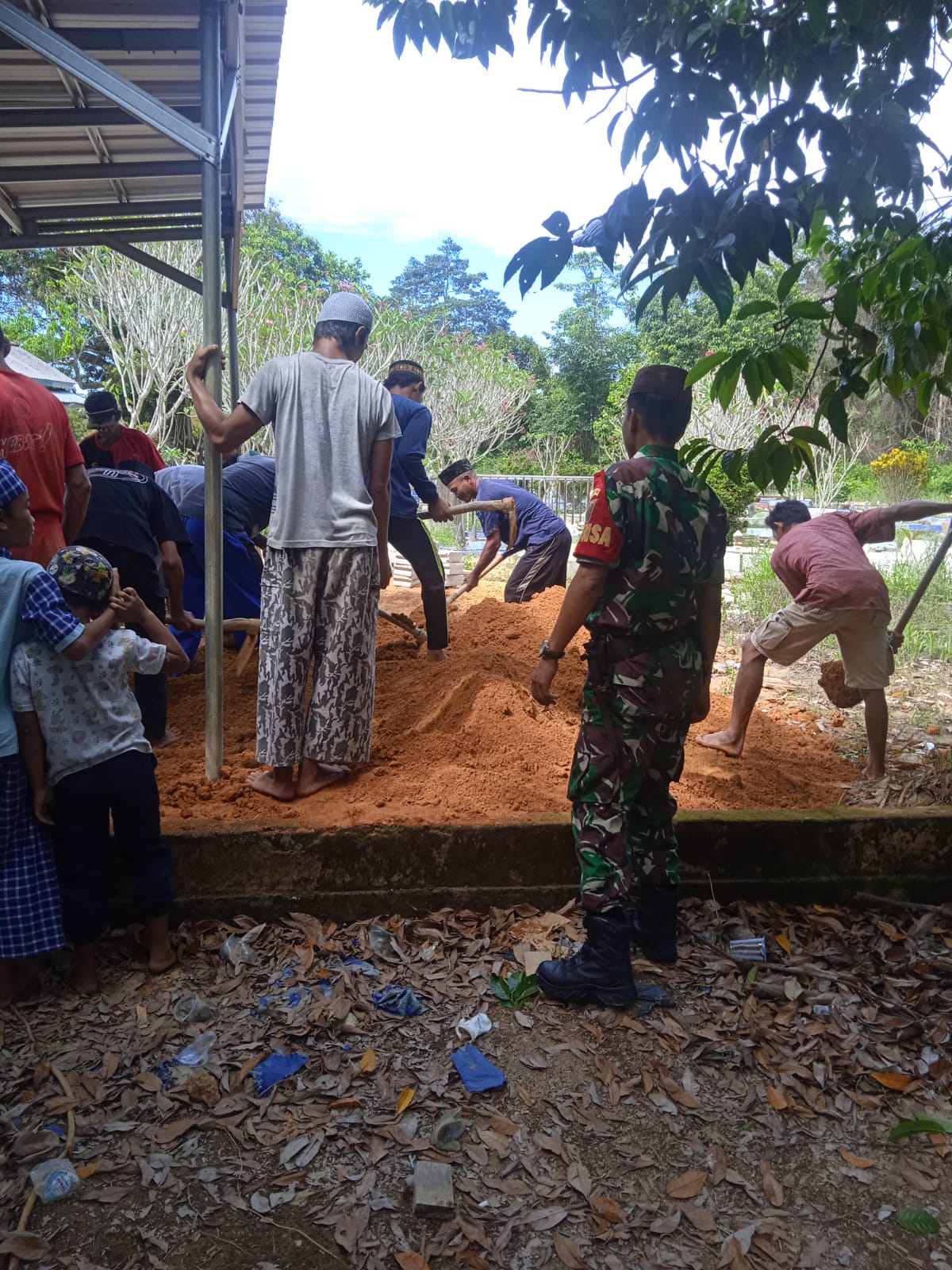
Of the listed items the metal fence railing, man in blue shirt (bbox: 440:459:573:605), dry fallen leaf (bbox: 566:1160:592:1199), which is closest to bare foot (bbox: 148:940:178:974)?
dry fallen leaf (bbox: 566:1160:592:1199)

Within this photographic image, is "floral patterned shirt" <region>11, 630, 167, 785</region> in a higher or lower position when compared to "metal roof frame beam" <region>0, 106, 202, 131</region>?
lower

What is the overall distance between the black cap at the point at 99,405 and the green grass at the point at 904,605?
575 cm

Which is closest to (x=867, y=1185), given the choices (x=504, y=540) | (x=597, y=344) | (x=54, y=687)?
(x=54, y=687)

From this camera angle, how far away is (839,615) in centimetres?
441

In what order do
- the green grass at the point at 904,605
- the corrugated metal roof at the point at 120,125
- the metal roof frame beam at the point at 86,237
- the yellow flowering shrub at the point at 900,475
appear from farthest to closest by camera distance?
the yellow flowering shrub at the point at 900,475, the green grass at the point at 904,605, the metal roof frame beam at the point at 86,237, the corrugated metal roof at the point at 120,125

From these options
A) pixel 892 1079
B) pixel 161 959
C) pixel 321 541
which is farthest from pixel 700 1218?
pixel 321 541

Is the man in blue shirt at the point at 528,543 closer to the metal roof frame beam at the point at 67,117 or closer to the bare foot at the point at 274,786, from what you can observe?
the metal roof frame beam at the point at 67,117

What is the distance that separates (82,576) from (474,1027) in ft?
5.84

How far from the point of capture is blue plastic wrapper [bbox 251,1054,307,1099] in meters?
2.46

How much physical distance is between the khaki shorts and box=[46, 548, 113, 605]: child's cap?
3087 mm

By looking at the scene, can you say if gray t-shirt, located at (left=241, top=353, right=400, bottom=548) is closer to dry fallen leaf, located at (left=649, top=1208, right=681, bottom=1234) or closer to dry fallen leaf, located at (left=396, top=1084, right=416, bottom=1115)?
dry fallen leaf, located at (left=396, top=1084, right=416, bottom=1115)

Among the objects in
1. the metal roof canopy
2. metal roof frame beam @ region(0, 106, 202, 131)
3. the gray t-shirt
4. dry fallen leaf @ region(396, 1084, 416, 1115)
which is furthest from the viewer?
metal roof frame beam @ region(0, 106, 202, 131)

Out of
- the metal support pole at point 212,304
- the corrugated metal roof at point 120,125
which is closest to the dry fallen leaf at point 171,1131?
the metal support pole at point 212,304

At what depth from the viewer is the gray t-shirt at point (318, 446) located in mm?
3457
